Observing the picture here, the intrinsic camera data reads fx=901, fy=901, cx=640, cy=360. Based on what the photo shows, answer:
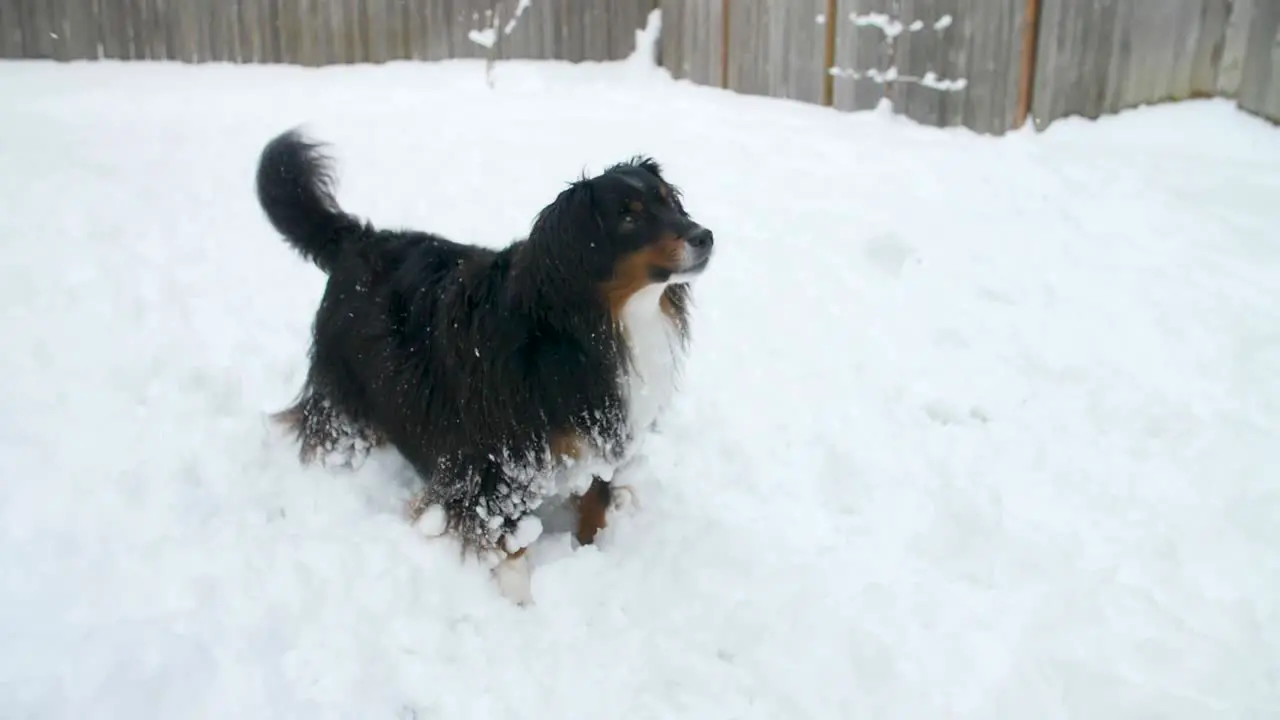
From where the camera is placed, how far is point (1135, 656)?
2.34 meters

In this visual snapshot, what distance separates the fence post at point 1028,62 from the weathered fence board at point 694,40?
2943 millimetres

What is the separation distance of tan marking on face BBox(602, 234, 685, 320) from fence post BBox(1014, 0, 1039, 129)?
427cm

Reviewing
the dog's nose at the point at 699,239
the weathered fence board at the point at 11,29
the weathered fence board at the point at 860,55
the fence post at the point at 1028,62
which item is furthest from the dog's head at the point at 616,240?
the weathered fence board at the point at 11,29

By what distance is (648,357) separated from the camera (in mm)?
2713

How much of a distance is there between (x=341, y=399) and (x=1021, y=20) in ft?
16.0

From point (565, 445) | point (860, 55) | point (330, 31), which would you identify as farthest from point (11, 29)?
point (565, 445)

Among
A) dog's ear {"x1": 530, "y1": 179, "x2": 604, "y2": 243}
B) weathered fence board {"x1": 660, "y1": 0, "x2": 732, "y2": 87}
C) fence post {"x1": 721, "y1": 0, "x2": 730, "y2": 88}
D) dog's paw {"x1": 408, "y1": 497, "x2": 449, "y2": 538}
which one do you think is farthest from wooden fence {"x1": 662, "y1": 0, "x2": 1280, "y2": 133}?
dog's paw {"x1": 408, "y1": 497, "x2": 449, "y2": 538}

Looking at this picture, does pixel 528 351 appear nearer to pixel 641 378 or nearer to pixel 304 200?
pixel 641 378

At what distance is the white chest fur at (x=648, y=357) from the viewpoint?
265 centimetres

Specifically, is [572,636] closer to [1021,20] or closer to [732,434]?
[732,434]

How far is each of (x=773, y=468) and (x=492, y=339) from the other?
3.99 feet

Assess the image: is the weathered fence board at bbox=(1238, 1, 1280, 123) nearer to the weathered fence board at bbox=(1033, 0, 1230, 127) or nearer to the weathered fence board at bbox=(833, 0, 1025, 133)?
the weathered fence board at bbox=(1033, 0, 1230, 127)

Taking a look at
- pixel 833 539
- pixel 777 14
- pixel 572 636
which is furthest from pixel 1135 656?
pixel 777 14

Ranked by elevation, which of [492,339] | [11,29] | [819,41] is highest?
[11,29]
